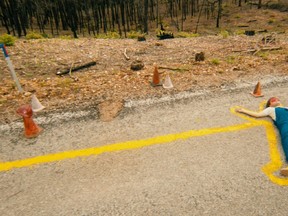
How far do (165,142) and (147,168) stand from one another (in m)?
0.63

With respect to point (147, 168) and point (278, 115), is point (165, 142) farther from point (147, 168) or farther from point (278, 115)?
point (278, 115)

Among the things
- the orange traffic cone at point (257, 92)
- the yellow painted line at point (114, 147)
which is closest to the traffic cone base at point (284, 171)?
the yellow painted line at point (114, 147)

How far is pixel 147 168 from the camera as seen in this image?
309 centimetres

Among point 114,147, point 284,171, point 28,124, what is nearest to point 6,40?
point 28,124

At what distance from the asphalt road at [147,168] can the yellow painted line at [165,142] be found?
2cm

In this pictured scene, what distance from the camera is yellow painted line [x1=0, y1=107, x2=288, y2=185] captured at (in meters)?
3.11

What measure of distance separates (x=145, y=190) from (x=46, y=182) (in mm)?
1281

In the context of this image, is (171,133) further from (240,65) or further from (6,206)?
(240,65)

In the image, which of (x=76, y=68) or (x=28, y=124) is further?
(x=76, y=68)

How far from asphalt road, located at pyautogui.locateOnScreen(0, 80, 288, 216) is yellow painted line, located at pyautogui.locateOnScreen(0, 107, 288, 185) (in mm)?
16

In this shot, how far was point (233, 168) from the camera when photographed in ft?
10.1

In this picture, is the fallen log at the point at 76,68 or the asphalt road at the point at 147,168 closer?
the asphalt road at the point at 147,168

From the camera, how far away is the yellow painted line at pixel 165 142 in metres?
3.11

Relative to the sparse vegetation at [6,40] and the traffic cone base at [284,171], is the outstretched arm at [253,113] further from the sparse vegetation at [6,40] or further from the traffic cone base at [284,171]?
the sparse vegetation at [6,40]
